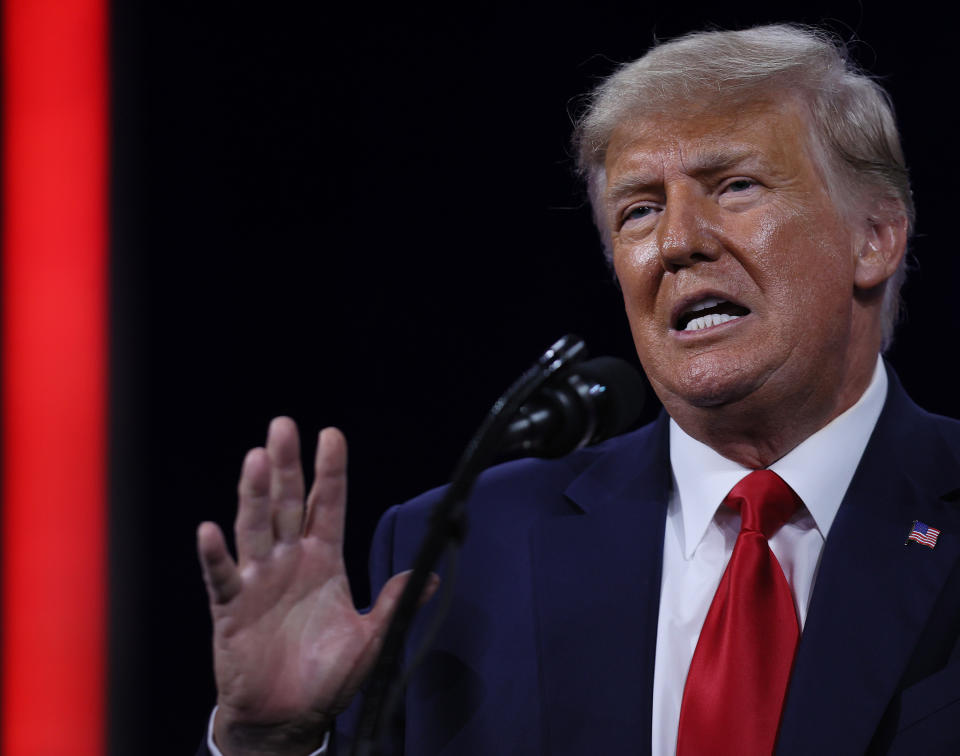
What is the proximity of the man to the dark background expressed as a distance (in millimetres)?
749

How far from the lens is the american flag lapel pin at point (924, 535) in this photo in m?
1.50

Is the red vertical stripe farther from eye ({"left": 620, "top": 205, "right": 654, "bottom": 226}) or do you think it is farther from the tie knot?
the tie knot

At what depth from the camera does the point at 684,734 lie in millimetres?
1440

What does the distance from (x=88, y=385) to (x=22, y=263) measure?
1.20 feet

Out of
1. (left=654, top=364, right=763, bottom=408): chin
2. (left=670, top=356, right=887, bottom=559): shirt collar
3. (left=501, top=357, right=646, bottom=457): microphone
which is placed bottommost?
(left=670, top=356, right=887, bottom=559): shirt collar

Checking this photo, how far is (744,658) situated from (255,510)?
72 cm

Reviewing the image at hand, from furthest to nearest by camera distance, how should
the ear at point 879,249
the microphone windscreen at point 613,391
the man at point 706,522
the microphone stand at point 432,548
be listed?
the ear at point 879,249 → the man at point 706,522 → the microphone windscreen at point 613,391 → the microphone stand at point 432,548

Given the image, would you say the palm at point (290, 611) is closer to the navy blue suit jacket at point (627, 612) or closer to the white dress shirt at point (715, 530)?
the white dress shirt at point (715, 530)

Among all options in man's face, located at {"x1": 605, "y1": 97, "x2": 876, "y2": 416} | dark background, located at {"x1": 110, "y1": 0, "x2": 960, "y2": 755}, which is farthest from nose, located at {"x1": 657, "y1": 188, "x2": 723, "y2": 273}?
dark background, located at {"x1": 110, "y1": 0, "x2": 960, "y2": 755}

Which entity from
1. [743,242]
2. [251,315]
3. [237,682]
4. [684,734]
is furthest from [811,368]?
[251,315]

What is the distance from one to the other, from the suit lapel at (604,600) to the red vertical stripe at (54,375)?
1.41 meters

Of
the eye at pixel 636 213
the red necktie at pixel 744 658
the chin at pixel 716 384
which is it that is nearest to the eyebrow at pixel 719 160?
the eye at pixel 636 213

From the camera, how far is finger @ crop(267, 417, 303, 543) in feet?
4.14

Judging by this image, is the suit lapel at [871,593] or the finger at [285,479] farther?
the suit lapel at [871,593]
